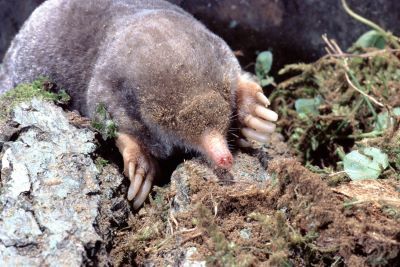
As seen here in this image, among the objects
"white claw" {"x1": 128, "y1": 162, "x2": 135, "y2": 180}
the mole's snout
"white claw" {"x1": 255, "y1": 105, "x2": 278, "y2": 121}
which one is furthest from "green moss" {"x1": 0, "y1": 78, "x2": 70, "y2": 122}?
"white claw" {"x1": 255, "y1": 105, "x2": 278, "y2": 121}

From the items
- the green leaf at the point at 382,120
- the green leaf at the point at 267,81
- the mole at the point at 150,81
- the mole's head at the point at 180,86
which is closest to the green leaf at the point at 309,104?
the green leaf at the point at 267,81

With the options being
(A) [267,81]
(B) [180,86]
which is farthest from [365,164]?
(A) [267,81]

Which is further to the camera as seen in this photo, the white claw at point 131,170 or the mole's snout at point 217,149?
the white claw at point 131,170

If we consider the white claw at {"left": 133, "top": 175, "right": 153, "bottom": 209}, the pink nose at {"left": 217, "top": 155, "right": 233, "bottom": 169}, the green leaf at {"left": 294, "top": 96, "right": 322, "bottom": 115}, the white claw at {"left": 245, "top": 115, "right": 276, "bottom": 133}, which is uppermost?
the pink nose at {"left": 217, "top": 155, "right": 233, "bottom": 169}

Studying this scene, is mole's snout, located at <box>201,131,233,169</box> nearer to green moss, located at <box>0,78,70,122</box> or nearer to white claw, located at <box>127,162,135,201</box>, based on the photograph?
white claw, located at <box>127,162,135,201</box>

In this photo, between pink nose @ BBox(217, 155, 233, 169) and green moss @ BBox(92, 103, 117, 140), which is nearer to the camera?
pink nose @ BBox(217, 155, 233, 169)

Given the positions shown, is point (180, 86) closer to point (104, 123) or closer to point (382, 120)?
point (104, 123)

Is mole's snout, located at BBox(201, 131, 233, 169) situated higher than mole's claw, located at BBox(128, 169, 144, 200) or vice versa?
mole's snout, located at BBox(201, 131, 233, 169)

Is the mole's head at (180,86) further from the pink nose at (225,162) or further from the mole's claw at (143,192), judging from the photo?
the mole's claw at (143,192)
